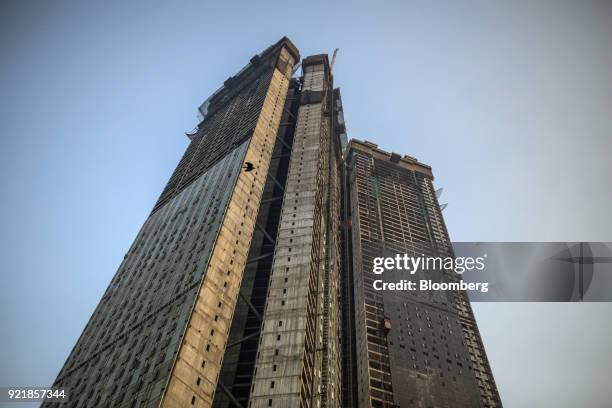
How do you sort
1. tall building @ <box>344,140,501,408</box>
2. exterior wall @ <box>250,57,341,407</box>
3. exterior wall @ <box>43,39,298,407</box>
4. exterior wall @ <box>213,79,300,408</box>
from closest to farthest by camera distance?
exterior wall @ <box>43,39,298,407</box> < exterior wall @ <box>250,57,341,407</box> < exterior wall @ <box>213,79,300,408</box> < tall building @ <box>344,140,501,408</box>

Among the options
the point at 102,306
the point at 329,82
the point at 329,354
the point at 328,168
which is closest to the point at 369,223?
the point at 328,168

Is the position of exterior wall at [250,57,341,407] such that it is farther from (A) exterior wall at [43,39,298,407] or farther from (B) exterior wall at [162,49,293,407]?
(A) exterior wall at [43,39,298,407]

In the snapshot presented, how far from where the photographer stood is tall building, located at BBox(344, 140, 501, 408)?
69812 mm

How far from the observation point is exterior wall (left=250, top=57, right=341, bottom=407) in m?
47.5

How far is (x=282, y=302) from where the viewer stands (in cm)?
5566

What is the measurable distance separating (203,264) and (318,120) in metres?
48.5

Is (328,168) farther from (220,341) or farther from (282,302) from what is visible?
(220,341)

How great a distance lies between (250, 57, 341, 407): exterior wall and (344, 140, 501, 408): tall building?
28.6ft

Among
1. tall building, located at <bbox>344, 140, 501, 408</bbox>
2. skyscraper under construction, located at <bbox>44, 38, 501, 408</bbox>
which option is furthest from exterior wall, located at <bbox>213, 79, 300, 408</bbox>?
tall building, located at <bbox>344, 140, 501, 408</bbox>

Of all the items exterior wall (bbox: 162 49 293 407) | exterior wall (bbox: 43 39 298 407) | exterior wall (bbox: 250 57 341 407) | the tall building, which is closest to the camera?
exterior wall (bbox: 162 49 293 407)

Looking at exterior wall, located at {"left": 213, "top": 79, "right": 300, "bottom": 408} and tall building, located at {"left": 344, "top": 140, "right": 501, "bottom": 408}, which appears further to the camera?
tall building, located at {"left": 344, "top": 140, "right": 501, "bottom": 408}

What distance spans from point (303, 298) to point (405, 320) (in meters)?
30.6

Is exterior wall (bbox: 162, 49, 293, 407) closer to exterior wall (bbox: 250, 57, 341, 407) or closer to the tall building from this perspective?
exterior wall (bbox: 250, 57, 341, 407)

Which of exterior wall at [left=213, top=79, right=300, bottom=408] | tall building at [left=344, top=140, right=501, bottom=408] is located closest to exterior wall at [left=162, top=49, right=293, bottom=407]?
exterior wall at [left=213, top=79, right=300, bottom=408]
